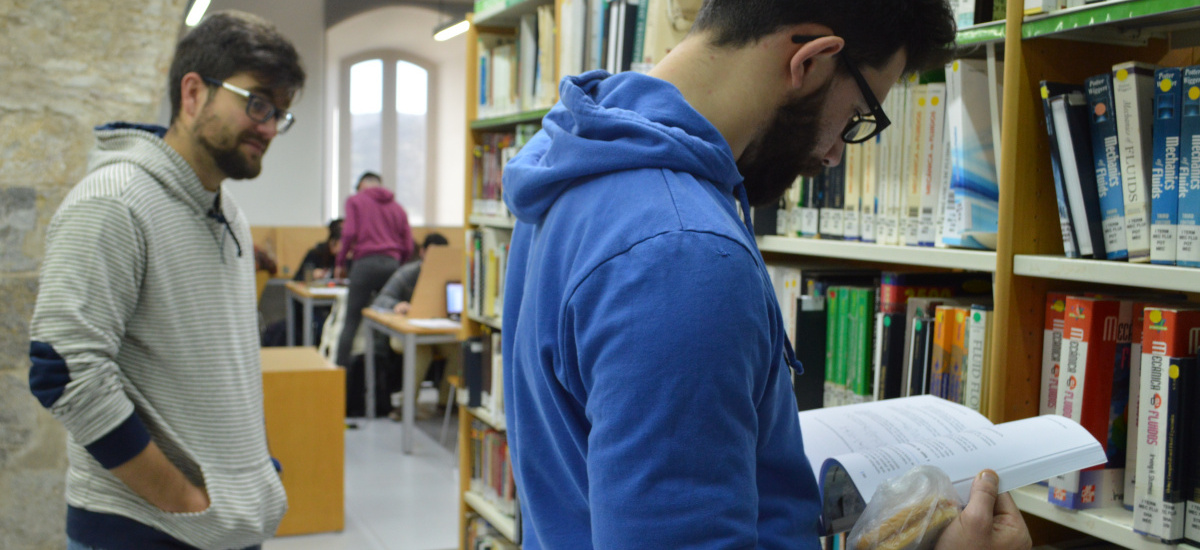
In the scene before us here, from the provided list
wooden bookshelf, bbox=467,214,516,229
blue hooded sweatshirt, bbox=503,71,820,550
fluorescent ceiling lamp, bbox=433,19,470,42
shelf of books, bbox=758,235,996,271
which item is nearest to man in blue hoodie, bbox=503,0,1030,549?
blue hooded sweatshirt, bbox=503,71,820,550

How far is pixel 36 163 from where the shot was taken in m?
2.71

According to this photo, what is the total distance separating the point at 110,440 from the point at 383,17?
30.4 ft

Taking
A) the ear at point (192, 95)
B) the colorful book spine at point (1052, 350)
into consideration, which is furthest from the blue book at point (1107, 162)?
the ear at point (192, 95)

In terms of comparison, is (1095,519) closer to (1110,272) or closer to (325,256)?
(1110,272)

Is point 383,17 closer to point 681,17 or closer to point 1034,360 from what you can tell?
point 681,17

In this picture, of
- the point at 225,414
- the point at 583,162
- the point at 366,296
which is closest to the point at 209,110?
the point at 225,414

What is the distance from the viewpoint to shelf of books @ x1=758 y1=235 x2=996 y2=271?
1.28 m

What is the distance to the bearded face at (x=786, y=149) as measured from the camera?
33.5 inches

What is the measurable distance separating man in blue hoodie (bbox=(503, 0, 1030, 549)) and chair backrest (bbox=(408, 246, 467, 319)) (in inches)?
178

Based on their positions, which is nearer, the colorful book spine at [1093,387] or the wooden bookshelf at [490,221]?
the colorful book spine at [1093,387]

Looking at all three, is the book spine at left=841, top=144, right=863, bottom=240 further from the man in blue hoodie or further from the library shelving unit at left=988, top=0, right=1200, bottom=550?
the man in blue hoodie

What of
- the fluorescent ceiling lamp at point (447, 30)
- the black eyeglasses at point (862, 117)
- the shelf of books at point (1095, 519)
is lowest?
the shelf of books at point (1095, 519)

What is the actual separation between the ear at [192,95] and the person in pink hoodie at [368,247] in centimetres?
457

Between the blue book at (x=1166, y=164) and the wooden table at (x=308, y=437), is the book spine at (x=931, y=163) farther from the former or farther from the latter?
the wooden table at (x=308, y=437)
